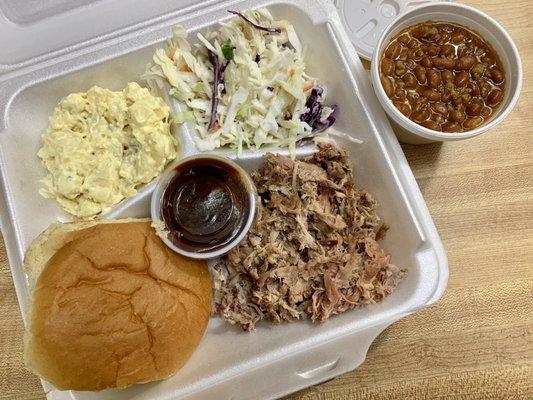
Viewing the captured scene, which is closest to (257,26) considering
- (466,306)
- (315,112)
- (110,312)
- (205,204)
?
(315,112)

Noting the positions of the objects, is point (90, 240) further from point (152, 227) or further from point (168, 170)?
point (168, 170)

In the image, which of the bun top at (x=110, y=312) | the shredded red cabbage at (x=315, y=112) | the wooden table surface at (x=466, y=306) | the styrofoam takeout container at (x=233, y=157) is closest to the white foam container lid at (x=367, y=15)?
the styrofoam takeout container at (x=233, y=157)

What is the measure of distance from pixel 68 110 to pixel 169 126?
1.29ft

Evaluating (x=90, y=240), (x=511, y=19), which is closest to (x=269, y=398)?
(x=90, y=240)

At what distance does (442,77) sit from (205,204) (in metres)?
1.01

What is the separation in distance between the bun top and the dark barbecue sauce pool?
107 mm

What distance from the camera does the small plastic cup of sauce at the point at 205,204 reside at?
5.76ft

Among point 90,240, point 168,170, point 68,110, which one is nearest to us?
point 90,240

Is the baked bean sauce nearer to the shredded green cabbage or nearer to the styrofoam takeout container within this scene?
the styrofoam takeout container

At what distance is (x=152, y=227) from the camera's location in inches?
68.2

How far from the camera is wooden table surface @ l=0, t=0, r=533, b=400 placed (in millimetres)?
1978

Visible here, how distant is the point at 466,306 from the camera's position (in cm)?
201

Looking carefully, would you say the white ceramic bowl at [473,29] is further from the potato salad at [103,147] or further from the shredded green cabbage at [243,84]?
the potato salad at [103,147]

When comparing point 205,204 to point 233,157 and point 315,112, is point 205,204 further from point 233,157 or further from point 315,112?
point 315,112
